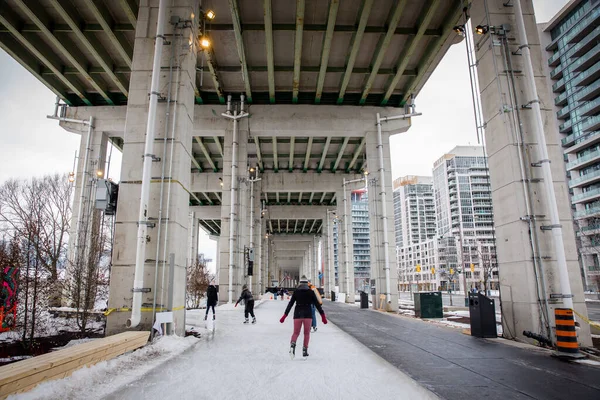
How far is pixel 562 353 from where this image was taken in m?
7.95

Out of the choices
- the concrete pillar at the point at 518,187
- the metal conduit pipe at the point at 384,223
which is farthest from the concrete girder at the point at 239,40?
the concrete pillar at the point at 518,187

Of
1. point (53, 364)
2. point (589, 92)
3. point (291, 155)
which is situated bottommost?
point (53, 364)

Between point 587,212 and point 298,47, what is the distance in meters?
61.5

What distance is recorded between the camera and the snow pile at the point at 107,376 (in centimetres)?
484

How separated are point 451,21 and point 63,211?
28.5 meters

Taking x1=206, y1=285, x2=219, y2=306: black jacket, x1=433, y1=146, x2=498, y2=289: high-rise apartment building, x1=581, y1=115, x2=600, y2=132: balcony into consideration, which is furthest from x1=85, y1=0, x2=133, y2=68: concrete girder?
x1=433, y1=146, x2=498, y2=289: high-rise apartment building

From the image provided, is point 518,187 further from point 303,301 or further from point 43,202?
point 43,202

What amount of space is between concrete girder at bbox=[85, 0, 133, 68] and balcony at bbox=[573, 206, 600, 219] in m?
65.7

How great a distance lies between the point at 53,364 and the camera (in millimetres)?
5148

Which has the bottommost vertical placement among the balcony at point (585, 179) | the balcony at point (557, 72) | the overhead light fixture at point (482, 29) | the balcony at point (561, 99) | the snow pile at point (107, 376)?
the snow pile at point (107, 376)

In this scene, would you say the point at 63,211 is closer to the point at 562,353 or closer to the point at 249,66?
the point at 249,66

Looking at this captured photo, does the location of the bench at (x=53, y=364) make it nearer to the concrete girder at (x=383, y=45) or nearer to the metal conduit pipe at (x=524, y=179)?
the metal conduit pipe at (x=524, y=179)

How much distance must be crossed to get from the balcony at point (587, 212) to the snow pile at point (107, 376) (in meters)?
67.0

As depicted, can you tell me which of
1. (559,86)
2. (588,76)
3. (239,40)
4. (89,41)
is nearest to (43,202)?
(89,41)
